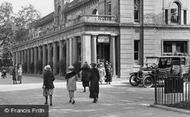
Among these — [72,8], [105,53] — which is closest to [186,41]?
[105,53]

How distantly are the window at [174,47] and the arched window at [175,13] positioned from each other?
2.17 m

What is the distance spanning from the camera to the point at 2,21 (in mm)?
76750

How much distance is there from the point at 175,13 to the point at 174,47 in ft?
11.4

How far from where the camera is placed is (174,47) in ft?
127

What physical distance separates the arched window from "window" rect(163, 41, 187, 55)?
2.17m

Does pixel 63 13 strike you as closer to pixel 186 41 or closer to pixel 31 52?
pixel 31 52

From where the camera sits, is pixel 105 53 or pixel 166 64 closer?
pixel 166 64

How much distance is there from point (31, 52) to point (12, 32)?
738 inches

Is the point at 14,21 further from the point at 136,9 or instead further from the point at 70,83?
the point at 70,83

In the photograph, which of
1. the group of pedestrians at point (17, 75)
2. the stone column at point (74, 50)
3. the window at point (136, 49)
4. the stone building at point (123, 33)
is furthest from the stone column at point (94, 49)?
the group of pedestrians at point (17, 75)

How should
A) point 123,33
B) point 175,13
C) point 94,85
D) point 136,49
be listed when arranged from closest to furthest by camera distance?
point 94,85, point 123,33, point 136,49, point 175,13

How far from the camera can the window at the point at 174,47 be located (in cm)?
3856

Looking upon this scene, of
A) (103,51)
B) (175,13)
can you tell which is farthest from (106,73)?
(175,13)

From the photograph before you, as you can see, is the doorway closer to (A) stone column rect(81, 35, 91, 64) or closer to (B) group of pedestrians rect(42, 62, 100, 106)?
(A) stone column rect(81, 35, 91, 64)
